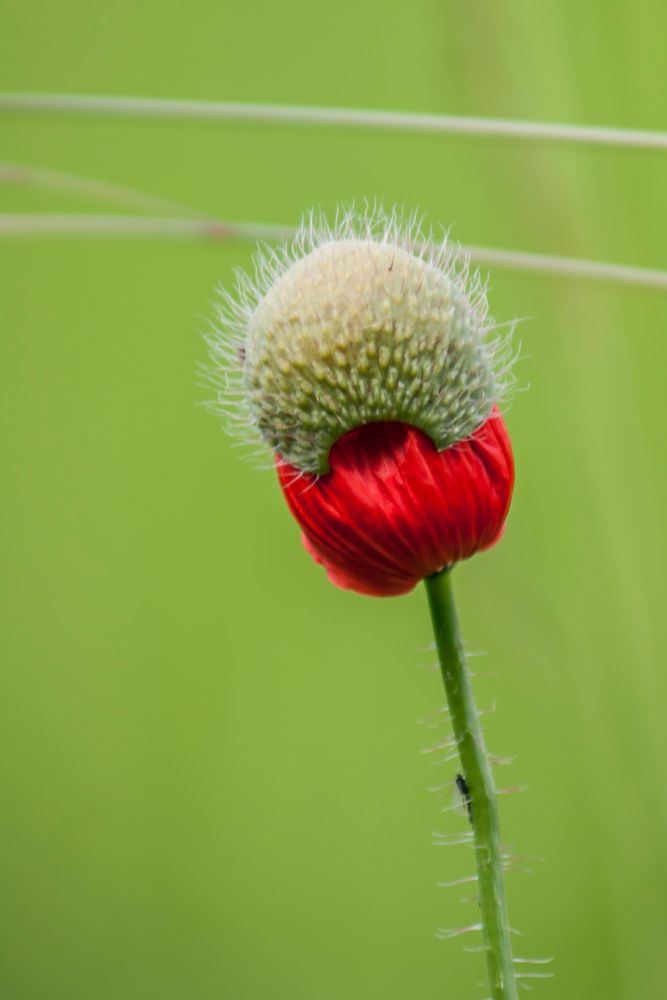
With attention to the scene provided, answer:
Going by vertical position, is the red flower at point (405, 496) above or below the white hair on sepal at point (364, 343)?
below

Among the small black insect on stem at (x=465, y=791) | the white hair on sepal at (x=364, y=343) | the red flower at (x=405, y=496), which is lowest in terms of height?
the small black insect on stem at (x=465, y=791)

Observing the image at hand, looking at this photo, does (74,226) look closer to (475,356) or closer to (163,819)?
(475,356)

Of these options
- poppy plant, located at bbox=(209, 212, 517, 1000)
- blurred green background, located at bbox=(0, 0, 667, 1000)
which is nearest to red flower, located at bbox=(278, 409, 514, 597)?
poppy plant, located at bbox=(209, 212, 517, 1000)

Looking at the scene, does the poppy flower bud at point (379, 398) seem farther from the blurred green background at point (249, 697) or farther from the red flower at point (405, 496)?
the blurred green background at point (249, 697)

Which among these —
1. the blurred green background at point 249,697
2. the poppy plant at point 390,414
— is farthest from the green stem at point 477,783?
the blurred green background at point 249,697

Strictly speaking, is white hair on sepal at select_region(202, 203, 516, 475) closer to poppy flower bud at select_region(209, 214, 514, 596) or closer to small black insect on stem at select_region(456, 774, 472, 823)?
poppy flower bud at select_region(209, 214, 514, 596)

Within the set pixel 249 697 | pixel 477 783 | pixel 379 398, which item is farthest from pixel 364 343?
pixel 249 697

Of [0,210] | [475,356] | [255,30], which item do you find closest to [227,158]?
[255,30]

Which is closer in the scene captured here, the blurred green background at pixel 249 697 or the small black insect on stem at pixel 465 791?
the small black insect on stem at pixel 465 791
